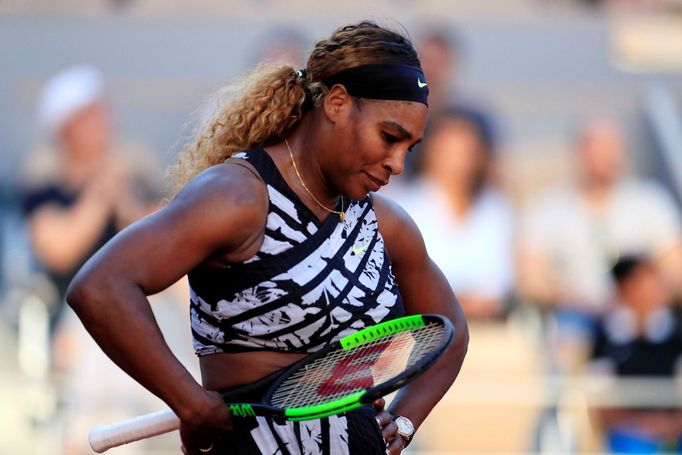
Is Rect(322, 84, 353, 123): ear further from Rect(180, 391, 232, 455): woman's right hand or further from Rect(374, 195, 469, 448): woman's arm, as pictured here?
Rect(180, 391, 232, 455): woman's right hand

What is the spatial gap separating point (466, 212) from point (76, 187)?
2.28 m

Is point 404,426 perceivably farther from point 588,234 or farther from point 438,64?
point 438,64

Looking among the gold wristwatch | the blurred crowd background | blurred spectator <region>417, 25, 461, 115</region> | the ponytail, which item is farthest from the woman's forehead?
blurred spectator <region>417, 25, 461, 115</region>

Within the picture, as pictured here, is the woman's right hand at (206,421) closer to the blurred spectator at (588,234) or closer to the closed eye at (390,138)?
the closed eye at (390,138)

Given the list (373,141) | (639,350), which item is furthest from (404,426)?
(639,350)

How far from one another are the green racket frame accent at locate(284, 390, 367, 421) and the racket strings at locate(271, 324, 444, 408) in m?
0.05

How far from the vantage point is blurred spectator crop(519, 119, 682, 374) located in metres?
7.27

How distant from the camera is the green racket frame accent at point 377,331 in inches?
105

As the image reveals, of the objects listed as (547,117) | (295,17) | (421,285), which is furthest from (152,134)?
(421,285)

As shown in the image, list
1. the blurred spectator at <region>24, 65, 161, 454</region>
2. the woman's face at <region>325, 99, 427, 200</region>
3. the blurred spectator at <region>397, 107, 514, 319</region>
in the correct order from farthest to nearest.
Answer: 1. the blurred spectator at <region>397, 107, 514, 319</region>
2. the blurred spectator at <region>24, 65, 161, 454</region>
3. the woman's face at <region>325, 99, 427, 200</region>

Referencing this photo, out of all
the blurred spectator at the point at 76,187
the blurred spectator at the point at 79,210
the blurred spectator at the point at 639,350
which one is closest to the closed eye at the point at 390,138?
the blurred spectator at the point at 79,210

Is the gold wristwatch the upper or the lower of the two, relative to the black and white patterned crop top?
lower

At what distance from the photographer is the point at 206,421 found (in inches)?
100

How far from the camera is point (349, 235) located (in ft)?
9.20
